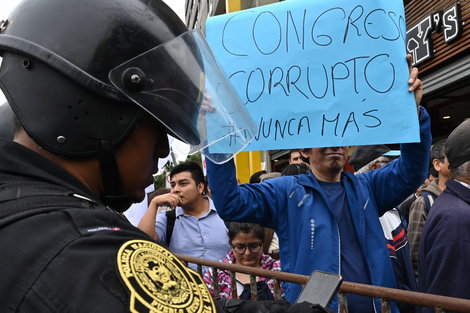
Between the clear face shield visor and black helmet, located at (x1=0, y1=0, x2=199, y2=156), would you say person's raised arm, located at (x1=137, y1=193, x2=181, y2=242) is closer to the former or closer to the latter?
the clear face shield visor

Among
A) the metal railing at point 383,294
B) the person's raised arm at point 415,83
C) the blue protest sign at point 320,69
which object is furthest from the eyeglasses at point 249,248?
the person's raised arm at point 415,83

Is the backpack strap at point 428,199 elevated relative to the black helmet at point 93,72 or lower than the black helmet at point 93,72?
lower

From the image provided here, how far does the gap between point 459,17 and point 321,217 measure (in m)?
6.70

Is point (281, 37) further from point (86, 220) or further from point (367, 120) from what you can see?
point (86, 220)

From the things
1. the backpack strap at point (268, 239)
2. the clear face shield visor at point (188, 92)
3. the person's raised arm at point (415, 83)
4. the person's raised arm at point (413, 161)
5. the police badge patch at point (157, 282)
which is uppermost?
the person's raised arm at point (415, 83)

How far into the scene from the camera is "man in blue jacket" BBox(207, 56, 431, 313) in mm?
2215

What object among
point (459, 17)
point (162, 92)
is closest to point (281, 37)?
point (162, 92)

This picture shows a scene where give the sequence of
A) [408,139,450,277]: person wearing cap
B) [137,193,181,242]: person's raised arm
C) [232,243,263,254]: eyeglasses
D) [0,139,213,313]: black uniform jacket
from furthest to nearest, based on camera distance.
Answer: [137,193,181,242]: person's raised arm < [408,139,450,277]: person wearing cap < [232,243,263,254]: eyeglasses < [0,139,213,313]: black uniform jacket

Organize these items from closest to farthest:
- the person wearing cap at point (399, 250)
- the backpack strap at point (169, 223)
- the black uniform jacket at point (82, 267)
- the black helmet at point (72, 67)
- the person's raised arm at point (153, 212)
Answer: the black uniform jacket at point (82, 267) < the black helmet at point (72, 67) < the person wearing cap at point (399, 250) < the person's raised arm at point (153, 212) < the backpack strap at point (169, 223)

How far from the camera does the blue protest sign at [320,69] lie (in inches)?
88.7

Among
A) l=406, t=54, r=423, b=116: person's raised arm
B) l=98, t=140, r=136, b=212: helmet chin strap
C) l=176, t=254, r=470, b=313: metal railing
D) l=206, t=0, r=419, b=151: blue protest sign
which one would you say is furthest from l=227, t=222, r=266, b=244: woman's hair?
l=98, t=140, r=136, b=212: helmet chin strap

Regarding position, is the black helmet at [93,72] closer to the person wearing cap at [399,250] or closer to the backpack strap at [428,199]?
the person wearing cap at [399,250]

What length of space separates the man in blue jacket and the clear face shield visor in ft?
2.23

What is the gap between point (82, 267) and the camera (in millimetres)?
755
